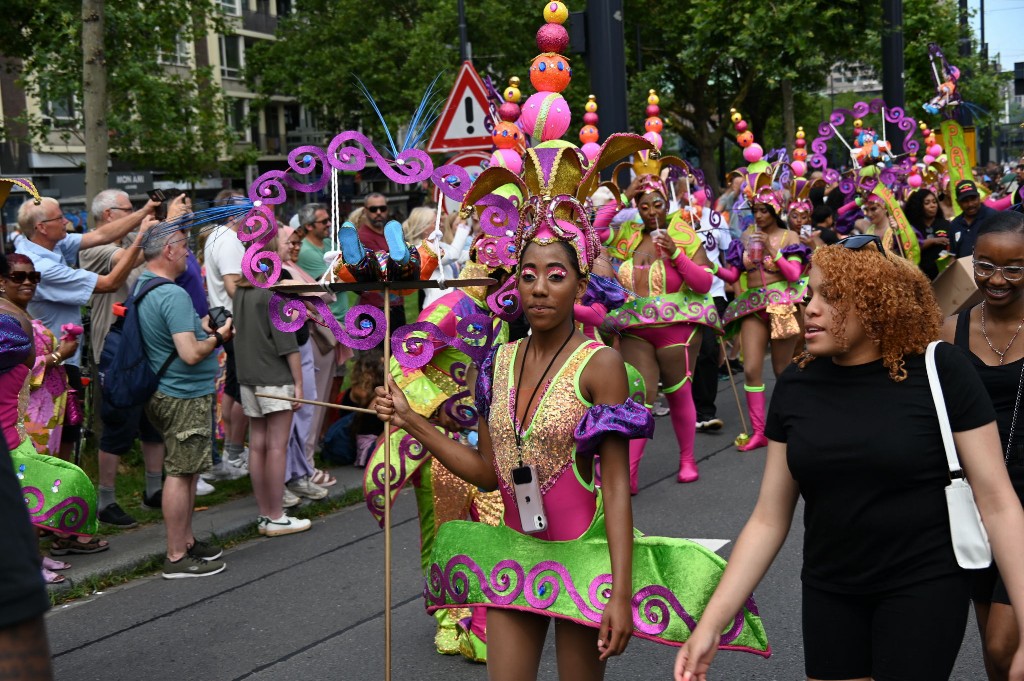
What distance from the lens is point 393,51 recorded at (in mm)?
32875

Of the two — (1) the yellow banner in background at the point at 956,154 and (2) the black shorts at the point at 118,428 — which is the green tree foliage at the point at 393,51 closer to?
(1) the yellow banner in background at the point at 956,154

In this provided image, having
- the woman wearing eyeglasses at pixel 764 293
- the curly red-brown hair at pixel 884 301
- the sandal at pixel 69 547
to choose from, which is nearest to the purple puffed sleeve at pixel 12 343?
the sandal at pixel 69 547

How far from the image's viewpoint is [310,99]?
37250 millimetres

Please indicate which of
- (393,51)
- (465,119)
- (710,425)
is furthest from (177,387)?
(393,51)

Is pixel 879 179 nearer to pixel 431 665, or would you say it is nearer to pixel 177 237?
pixel 177 237

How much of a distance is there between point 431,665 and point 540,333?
6.90ft

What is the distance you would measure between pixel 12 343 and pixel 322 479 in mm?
3701

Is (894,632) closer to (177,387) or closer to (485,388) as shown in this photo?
(485,388)

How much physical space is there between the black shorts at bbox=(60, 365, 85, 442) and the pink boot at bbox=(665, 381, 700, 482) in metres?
3.86

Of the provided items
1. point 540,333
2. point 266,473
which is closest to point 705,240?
point 266,473

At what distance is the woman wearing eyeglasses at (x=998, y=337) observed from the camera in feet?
11.8

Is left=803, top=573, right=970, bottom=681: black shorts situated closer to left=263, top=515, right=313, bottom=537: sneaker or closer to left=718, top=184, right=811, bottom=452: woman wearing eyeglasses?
left=263, top=515, right=313, bottom=537: sneaker

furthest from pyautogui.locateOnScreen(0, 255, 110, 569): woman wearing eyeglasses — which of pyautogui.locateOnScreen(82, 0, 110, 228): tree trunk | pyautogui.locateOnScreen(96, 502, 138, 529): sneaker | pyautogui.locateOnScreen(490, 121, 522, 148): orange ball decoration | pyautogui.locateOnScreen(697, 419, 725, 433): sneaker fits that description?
pyautogui.locateOnScreen(697, 419, 725, 433): sneaker

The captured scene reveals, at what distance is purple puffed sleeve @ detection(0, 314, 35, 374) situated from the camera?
4.87 meters
